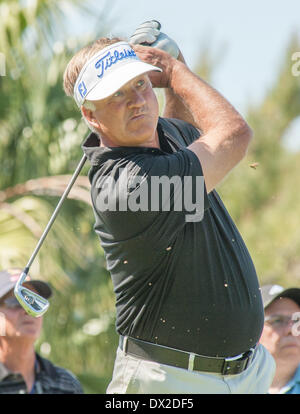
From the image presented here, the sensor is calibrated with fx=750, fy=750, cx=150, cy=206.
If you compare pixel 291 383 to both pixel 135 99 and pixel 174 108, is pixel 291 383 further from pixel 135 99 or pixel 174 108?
pixel 135 99

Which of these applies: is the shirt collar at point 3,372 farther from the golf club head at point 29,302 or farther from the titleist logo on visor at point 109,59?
the titleist logo on visor at point 109,59

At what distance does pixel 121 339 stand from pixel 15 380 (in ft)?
4.86

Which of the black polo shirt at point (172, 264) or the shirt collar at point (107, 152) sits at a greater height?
the shirt collar at point (107, 152)

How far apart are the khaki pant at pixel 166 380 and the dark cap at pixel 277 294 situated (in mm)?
1311

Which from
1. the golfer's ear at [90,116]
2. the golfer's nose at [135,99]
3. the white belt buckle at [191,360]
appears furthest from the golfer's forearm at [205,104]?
the white belt buckle at [191,360]

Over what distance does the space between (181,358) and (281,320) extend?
1.57 metres

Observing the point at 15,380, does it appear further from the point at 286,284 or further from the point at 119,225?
the point at 286,284

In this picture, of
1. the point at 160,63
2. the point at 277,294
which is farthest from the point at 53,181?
the point at 160,63

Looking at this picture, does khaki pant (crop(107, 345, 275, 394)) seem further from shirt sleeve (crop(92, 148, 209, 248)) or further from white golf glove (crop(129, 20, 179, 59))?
white golf glove (crop(129, 20, 179, 59))

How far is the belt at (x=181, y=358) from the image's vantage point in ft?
8.75

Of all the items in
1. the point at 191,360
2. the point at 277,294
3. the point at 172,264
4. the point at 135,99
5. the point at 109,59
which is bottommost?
the point at 277,294

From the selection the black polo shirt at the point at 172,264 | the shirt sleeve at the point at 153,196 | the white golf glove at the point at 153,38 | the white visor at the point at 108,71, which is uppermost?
the white golf glove at the point at 153,38

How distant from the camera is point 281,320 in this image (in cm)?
411
